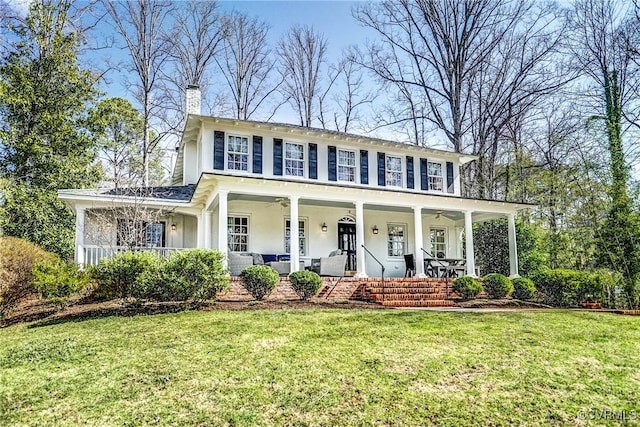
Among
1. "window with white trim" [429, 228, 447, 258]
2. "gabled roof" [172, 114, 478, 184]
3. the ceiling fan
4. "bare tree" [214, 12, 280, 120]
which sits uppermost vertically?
"bare tree" [214, 12, 280, 120]

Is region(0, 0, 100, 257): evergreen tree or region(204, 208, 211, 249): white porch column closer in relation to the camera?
region(204, 208, 211, 249): white porch column

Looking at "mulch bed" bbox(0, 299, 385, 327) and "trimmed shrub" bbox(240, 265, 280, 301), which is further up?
"trimmed shrub" bbox(240, 265, 280, 301)

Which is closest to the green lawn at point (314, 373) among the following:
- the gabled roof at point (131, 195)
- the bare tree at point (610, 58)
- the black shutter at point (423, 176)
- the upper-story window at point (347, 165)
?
the gabled roof at point (131, 195)

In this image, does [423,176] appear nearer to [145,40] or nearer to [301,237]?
[301,237]

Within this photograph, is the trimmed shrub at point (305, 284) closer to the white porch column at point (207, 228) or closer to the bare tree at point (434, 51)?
the white porch column at point (207, 228)

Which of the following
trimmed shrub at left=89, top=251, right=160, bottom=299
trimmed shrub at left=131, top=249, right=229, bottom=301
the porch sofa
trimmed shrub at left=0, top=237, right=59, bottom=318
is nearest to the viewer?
trimmed shrub at left=131, top=249, right=229, bottom=301

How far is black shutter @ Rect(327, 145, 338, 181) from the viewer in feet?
46.6

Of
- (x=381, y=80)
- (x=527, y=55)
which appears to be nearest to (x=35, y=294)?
(x=381, y=80)

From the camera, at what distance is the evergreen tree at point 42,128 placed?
16516 millimetres

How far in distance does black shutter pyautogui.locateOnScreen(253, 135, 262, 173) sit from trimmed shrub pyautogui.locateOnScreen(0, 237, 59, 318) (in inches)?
242

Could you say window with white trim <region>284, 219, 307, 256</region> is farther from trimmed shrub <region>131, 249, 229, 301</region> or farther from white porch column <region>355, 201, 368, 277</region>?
trimmed shrub <region>131, 249, 229, 301</region>

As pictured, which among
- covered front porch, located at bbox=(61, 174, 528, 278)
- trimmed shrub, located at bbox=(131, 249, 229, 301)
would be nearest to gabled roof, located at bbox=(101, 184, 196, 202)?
covered front porch, located at bbox=(61, 174, 528, 278)

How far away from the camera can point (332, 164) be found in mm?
14266

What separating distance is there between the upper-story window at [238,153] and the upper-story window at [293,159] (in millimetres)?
1273
